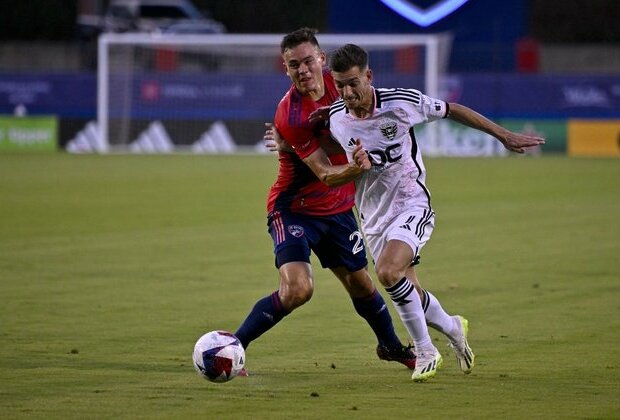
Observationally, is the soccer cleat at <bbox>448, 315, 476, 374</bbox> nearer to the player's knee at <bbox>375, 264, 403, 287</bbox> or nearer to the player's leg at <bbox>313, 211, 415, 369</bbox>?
the player's leg at <bbox>313, 211, 415, 369</bbox>

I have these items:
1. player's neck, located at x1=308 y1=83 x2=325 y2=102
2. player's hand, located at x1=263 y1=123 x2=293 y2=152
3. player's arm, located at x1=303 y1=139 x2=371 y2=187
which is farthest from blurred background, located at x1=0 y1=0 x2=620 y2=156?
player's arm, located at x1=303 y1=139 x2=371 y2=187

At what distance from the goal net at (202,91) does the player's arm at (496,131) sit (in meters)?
25.3

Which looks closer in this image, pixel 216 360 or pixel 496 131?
A: pixel 216 360

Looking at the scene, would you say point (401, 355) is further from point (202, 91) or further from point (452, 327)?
point (202, 91)

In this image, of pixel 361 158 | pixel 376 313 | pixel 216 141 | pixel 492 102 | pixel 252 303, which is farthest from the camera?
pixel 216 141

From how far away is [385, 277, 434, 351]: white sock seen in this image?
306 inches

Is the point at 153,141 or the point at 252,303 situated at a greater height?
the point at 252,303

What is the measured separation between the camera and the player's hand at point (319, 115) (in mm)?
7891

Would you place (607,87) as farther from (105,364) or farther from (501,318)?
(105,364)

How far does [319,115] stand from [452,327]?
1.51 m

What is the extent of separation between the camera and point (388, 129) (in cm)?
789

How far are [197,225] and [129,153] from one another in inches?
675

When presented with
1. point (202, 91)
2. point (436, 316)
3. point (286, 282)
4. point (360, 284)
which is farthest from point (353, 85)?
point (202, 91)

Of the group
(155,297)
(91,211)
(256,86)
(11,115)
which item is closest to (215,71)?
(256,86)
